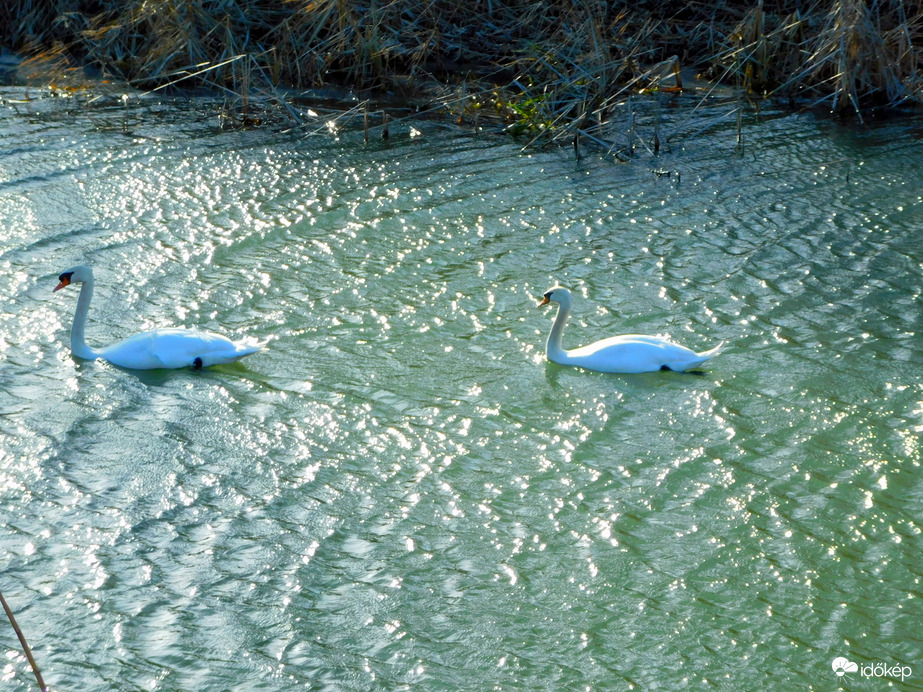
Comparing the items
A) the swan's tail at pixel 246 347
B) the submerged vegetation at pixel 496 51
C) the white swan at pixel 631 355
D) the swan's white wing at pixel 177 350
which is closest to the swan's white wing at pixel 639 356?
the white swan at pixel 631 355

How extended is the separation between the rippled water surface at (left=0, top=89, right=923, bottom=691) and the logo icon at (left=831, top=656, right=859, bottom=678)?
4 centimetres

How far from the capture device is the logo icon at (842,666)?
4.60 meters

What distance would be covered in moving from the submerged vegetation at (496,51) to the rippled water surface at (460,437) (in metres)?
2.63

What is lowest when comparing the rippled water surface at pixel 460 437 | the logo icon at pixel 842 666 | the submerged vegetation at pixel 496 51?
the logo icon at pixel 842 666

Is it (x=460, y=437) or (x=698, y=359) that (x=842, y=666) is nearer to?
(x=460, y=437)

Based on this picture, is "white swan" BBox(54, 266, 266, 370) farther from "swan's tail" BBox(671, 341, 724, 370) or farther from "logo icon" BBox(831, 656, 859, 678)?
"logo icon" BBox(831, 656, 859, 678)

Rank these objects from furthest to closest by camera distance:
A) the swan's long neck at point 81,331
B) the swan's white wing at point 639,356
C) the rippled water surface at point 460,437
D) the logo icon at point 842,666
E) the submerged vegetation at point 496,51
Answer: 1. the submerged vegetation at point 496,51
2. the swan's long neck at point 81,331
3. the swan's white wing at point 639,356
4. the rippled water surface at point 460,437
5. the logo icon at point 842,666

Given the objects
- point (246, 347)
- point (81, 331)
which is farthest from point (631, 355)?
point (81, 331)

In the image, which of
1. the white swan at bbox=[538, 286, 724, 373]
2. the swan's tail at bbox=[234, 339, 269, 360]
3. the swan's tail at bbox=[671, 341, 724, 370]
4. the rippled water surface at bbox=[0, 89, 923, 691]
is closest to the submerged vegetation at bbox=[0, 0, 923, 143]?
the rippled water surface at bbox=[0, 89, 923, 691]

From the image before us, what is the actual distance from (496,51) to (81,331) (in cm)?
1066

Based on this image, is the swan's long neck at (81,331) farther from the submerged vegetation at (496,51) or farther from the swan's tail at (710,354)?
the submerged vegetation at (496,51)

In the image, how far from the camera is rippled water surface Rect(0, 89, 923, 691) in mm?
4824

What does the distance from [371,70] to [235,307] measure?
8.25m

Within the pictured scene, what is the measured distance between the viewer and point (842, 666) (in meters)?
4.63
